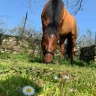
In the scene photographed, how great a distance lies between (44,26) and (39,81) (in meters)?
6.12

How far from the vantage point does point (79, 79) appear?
512cm

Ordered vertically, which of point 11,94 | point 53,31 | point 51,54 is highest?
point 53,31

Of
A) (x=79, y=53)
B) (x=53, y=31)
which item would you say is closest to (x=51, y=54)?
(x=53, y=31)

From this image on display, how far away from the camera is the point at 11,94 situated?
384 cm

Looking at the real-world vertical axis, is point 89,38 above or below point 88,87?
above

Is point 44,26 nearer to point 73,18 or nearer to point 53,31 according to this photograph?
point 53,31

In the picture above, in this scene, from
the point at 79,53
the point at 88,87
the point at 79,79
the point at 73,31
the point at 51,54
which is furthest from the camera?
the point at 79,53

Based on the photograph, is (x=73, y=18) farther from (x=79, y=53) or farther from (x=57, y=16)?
(x=79, y=53)

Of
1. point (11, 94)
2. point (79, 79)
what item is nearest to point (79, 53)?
point (79, 79)

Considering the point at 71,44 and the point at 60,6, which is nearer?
the point at 60,6

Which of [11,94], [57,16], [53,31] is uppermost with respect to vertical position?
[57,16]

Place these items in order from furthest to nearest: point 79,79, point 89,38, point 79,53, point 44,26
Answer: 1. point 89,38
2. point 79,53
3. point 44,26
4. point 79,79

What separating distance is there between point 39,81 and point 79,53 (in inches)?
538

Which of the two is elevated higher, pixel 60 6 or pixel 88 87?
pixel 60 6
